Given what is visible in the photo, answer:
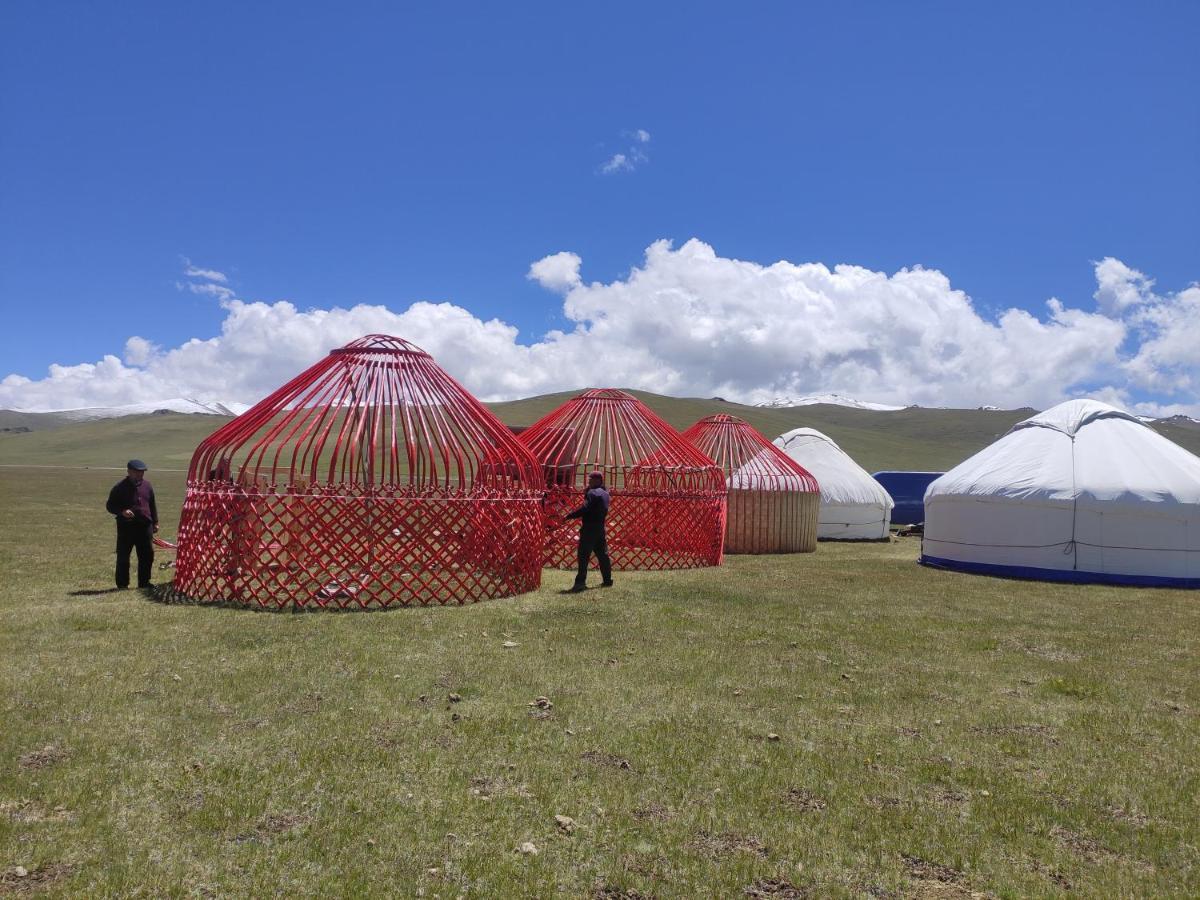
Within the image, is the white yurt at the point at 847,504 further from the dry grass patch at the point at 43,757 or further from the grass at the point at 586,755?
the dry grass patch at the point at 43,757

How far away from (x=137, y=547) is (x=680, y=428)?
65679 millimetres

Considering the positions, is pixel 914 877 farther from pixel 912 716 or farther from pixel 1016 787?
pixel 912 716

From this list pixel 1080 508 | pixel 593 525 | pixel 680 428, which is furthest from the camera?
pixel 680 428

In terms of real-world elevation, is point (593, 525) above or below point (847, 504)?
below

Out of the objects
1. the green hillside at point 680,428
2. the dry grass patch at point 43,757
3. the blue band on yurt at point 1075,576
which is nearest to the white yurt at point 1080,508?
the blue band on yurt at point 1075,576

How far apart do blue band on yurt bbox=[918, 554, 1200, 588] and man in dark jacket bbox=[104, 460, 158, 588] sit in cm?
990

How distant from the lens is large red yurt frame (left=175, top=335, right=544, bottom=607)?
8.05m

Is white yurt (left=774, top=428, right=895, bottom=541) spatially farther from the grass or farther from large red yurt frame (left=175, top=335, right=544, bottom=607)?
the grass

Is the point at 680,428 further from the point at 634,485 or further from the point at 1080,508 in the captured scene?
the point at 1080,508

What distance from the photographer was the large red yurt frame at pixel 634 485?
11.8m

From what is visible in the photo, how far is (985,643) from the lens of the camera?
23.0ft

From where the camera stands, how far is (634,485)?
12.7 meters

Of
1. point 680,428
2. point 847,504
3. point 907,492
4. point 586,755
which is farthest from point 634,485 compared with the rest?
point 680,428

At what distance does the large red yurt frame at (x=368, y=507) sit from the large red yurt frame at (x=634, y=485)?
90.8 inches
